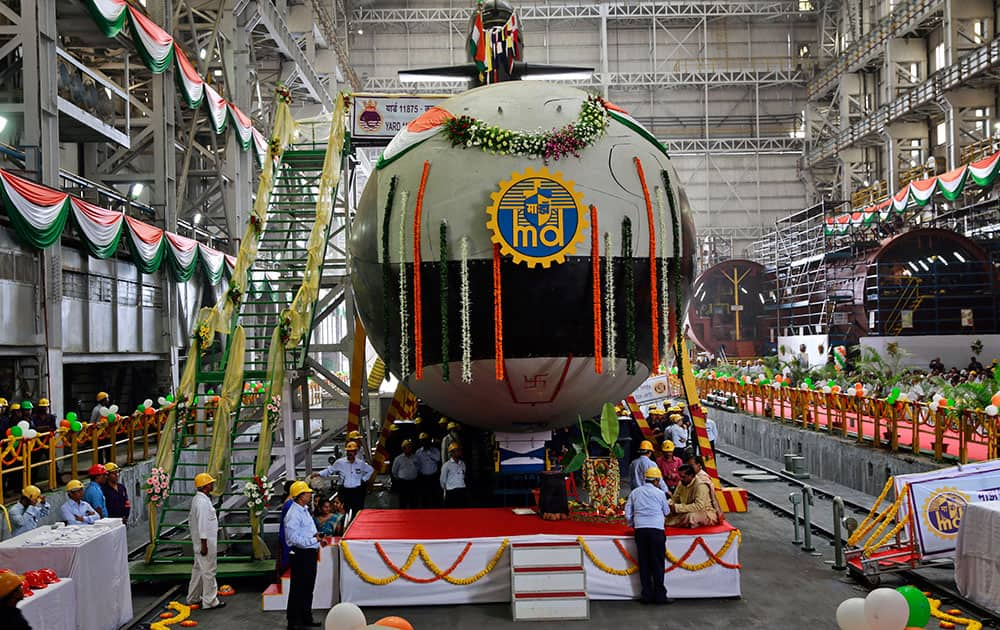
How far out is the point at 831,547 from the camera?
10992 millimetres

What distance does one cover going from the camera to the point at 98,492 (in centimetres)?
1041

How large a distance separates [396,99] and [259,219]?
17.6 feet

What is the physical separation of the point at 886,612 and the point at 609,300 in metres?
5.50

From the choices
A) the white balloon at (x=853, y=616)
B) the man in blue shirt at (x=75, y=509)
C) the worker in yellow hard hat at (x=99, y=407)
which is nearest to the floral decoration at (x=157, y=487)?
the man in blue shirt at (x=75, y=509)

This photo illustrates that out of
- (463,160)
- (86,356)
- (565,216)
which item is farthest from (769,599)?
(86,356)

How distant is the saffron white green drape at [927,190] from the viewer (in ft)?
84.2

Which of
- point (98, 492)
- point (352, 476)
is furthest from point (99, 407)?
point (352, 476)

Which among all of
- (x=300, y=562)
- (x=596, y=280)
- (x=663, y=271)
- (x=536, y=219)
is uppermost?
(x=536, y=219)

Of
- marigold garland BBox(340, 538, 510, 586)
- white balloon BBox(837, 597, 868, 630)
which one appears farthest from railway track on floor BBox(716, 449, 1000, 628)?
white balloon BBox(837, 597, 868, 630)

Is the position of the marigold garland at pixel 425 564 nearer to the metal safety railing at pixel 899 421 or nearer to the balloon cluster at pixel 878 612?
the balloon cluster at pixel 878 612

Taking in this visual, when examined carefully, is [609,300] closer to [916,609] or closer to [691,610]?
[691,610]

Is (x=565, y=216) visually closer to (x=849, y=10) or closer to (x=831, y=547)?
(x=831, y=547)

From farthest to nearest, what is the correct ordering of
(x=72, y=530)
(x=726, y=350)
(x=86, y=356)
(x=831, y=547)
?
(x=726, y=350)
(x=86, y=356)
(x=831, y=547)
(x=72, y=530)

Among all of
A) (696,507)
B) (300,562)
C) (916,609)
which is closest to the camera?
(916,609)
